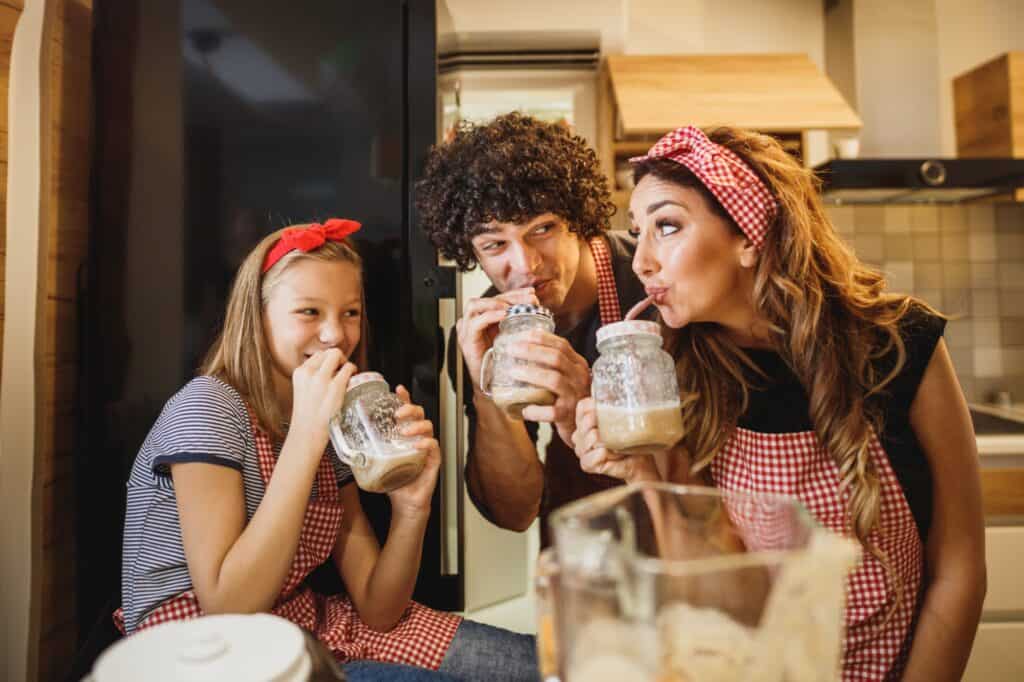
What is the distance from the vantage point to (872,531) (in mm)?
901

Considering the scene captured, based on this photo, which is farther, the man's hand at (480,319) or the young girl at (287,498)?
the man's hand at (480,319)

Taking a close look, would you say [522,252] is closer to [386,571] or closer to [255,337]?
[255,337]

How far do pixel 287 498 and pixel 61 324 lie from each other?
710 millimetres

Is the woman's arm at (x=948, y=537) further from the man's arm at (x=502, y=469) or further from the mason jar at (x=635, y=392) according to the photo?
the man's arm at (x=502, y=469)

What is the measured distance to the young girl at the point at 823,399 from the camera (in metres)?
0.90

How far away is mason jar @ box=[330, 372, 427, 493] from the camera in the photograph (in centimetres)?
81

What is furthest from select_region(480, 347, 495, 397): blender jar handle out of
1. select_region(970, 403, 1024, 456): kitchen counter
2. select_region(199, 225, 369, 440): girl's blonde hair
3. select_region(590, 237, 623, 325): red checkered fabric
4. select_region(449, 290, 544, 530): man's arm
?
select_region(970, 403, 1024, 456): kitchen counter

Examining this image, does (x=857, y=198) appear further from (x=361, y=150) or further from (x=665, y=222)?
(x=361, y=150)

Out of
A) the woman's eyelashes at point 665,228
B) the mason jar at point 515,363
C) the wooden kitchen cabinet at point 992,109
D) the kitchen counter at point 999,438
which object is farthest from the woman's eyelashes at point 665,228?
the wooden kitchen cabinet at point 992,109

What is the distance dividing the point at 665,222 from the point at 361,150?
2.02ft

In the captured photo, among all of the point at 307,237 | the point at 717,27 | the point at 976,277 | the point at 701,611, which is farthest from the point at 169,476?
the point at 976,277

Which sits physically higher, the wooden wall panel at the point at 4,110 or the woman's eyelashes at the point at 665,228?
the wooden wall panel at the point at 4,110

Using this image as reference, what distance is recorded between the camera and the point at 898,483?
3.04 ft

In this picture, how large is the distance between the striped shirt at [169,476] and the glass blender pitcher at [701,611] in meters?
0.62
